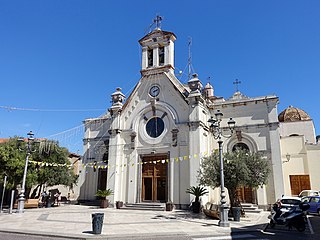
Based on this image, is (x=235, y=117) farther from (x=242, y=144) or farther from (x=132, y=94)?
(x=132, y=94)

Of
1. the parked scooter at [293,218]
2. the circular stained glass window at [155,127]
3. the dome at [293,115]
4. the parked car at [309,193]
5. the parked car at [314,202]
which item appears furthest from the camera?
the dome at [293,115]

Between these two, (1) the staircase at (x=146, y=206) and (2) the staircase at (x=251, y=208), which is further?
(1) the staircase at (x=146, y=206)

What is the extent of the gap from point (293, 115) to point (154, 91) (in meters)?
18.6

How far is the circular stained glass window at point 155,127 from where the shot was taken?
22.7m

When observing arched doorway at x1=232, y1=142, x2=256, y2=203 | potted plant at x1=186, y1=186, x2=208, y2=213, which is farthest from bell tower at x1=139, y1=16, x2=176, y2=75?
potted plant at x1=186, y1=186, x2=208, y2=213

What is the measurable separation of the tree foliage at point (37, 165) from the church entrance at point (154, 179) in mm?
7722

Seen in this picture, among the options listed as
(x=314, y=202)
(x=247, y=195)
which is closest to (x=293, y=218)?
(x=314, y=202)

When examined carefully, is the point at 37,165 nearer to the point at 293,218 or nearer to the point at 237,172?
the point at 237,172

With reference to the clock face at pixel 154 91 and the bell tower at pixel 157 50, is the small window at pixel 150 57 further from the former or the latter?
the clock face at pixel 154 91

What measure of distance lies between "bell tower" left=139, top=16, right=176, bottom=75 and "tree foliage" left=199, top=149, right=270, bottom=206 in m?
11.5

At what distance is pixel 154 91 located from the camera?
2388 centimetres

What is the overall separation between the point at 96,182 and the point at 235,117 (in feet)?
47.7

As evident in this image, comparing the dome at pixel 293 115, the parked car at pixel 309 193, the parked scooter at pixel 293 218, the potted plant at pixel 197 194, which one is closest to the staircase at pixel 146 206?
the potted plant at pixel 197 194

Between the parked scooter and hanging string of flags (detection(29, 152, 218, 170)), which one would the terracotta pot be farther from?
the parked scooter
